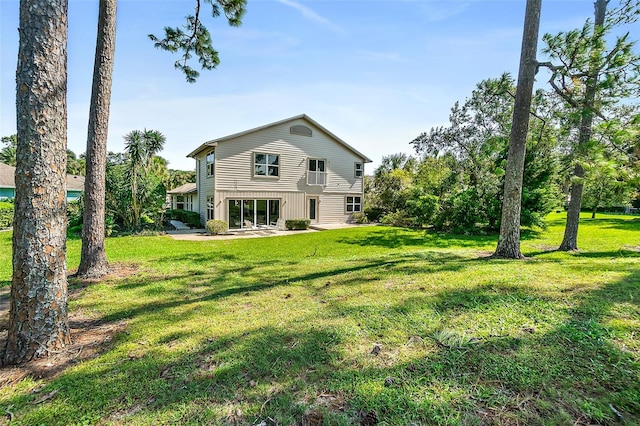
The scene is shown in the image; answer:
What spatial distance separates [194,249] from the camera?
35.5 ft

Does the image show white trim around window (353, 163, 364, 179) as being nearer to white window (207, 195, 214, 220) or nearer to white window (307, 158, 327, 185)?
white window (307, 158, 327, 185)

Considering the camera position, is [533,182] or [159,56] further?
[533,182]

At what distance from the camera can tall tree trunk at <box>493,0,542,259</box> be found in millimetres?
6719

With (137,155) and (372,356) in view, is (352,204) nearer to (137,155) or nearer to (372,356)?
(137,155)

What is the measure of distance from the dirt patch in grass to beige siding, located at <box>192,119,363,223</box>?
43.6 ft

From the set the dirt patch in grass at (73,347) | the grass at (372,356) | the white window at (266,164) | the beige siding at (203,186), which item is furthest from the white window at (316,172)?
the dirt patch in grass at (73,347)

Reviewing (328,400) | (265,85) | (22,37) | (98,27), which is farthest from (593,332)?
(265,85)

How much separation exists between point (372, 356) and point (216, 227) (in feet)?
48.0

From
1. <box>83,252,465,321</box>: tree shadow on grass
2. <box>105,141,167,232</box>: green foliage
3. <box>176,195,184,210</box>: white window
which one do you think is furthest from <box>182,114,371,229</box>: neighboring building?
<box>83,252,465,321</box>: tree shadow on grass

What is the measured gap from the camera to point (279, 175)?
1917cm

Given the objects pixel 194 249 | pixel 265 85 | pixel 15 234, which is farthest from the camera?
pixel 265 85

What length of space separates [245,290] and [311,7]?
8.63m

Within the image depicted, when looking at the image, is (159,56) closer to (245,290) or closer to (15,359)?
(245,290)

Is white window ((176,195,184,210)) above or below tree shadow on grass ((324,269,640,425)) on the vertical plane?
above
